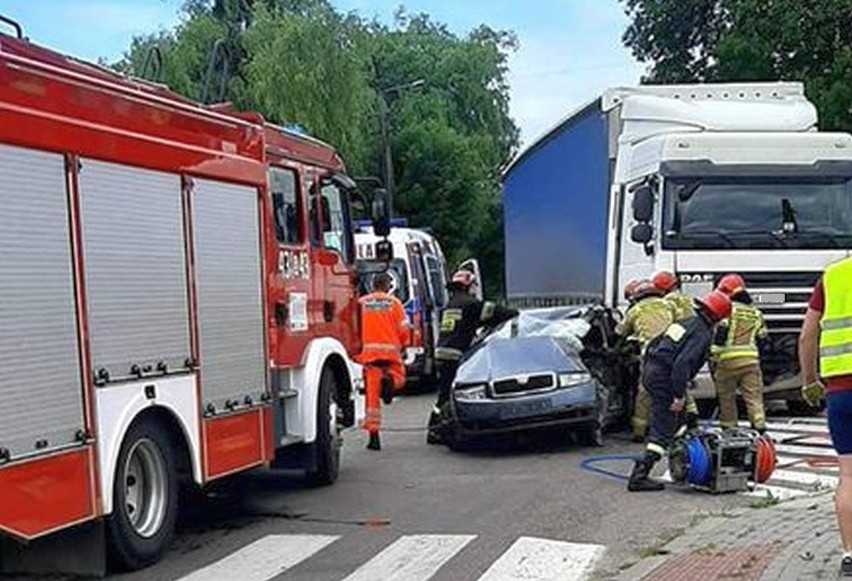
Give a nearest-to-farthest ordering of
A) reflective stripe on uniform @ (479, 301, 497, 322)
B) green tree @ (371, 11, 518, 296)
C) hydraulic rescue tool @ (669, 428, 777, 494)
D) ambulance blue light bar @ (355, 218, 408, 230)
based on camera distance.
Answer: hydraulic rescue tool @ (669, 428, 777, 494), reflective stripe on uniform @ (479, 301, 497, 322), ambulance blue light bar @ (355, 218, 408, 230), green tree @ (371, 11, 518, 296)

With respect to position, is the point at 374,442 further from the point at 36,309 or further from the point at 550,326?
the point at 36,309

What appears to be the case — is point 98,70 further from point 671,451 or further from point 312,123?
point 312,123

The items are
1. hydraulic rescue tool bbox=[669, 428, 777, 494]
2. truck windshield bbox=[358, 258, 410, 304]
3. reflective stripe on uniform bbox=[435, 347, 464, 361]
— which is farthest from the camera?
reflective stripe on uniform bbox=[435, 347, 464, 361]

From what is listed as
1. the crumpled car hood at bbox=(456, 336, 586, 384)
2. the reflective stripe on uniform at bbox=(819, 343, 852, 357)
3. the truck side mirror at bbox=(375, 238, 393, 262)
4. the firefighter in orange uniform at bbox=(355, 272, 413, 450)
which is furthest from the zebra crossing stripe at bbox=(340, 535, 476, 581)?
the firefighter in orange uniform at bbox=(355, 272, 413, 450)

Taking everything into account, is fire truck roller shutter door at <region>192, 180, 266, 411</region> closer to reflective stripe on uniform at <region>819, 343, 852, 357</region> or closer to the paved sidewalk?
the paved sidewalk

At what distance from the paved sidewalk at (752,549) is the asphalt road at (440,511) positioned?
0.97ft

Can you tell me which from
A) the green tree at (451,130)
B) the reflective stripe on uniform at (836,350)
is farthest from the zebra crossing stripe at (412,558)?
the green tree at (451,130)

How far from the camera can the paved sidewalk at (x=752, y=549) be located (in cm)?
759

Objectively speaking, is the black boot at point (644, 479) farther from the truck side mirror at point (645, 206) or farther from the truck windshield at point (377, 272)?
the truck side mirror at point (645, 206)

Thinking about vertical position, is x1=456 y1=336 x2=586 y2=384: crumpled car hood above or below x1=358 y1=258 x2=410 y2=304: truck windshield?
below

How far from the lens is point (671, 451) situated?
11.3 meters

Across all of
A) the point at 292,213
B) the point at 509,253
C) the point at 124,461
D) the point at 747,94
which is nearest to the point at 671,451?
the point at 292,213

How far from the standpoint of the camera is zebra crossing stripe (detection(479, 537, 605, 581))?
830 centimetres

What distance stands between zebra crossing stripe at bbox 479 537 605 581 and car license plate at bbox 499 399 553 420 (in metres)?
4.34
